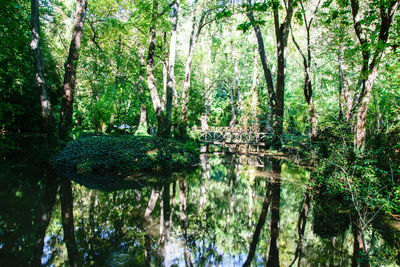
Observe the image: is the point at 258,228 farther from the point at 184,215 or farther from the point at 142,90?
the point at 142,90

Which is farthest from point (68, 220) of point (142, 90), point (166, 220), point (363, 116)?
point (142, 90)

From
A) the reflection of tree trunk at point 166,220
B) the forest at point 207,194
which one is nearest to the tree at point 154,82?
the forest at point 207,194

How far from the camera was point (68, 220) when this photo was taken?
4.32 m

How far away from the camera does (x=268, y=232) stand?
445cm

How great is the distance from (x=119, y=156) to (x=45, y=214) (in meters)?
4.29

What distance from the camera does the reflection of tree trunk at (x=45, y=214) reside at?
10.7 feet

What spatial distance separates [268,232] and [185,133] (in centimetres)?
1343

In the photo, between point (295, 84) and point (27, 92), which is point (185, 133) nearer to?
point (27, 92)

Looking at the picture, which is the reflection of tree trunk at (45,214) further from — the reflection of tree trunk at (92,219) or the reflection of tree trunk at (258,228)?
the reflection of tree trunk at (258,228)

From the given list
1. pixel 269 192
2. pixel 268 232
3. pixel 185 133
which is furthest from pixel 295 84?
pixel 268 232

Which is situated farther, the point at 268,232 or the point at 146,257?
the point at 268,232

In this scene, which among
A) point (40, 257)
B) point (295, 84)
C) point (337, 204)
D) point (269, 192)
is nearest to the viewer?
point (40, 257)

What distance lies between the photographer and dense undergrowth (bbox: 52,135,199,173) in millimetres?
8367

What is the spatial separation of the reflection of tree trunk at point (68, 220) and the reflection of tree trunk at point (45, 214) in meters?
0.20
